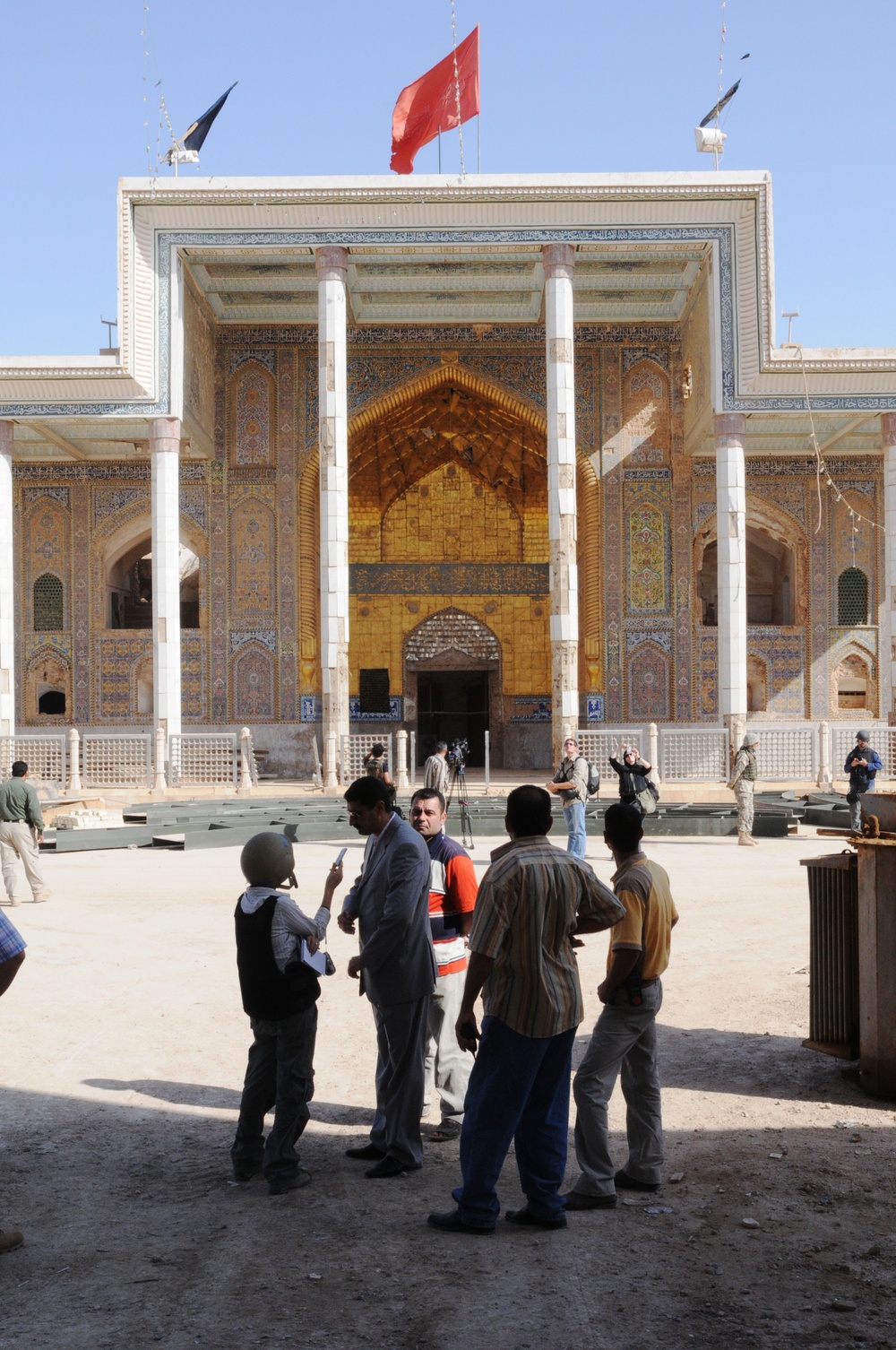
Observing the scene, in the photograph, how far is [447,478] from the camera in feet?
89.9

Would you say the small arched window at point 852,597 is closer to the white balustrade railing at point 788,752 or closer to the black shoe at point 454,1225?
the white balustrade railing at point 788,752

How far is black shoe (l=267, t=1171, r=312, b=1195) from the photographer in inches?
161

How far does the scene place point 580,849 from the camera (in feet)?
38.2

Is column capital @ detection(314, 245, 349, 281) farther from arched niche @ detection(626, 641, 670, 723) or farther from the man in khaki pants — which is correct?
the man in khaki pants

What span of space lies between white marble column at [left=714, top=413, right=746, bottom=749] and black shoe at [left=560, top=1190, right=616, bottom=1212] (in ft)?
55.7

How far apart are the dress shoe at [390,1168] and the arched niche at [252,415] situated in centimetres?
2135

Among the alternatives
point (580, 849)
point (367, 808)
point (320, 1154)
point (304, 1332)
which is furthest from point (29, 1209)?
point (580, 849)

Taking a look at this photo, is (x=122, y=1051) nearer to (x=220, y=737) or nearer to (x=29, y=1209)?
(x=29, y=1209)

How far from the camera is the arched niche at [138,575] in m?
25.2

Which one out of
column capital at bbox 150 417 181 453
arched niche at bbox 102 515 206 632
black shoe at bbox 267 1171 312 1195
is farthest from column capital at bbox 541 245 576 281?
black shoe at bbox 267 1171 312 1195

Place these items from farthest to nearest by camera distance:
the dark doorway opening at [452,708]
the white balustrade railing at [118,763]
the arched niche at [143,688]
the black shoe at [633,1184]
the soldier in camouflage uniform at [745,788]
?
the dark doorway opening at [452,708], the arched niche at [143,688], the white balustrade railing at [118,763], the soldier in camouflage uniform at [745,788], the black shoe at [633,1184]

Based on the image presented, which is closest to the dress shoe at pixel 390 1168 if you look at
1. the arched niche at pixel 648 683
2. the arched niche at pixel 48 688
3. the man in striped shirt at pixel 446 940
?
the man in striped shirt at pixel 446 940

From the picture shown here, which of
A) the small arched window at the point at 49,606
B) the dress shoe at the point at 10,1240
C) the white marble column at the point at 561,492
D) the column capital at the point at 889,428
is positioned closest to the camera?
the dress shoe at the point at 10,1240

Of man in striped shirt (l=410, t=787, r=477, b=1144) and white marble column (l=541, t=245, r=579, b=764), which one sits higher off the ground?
white marble column (l=541, t=245, r=579, b=764)
